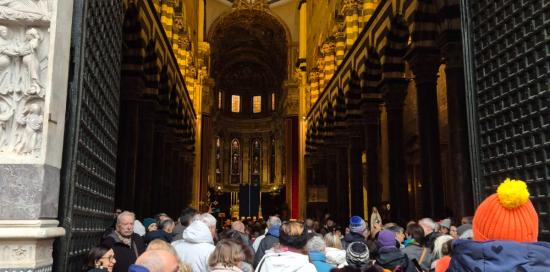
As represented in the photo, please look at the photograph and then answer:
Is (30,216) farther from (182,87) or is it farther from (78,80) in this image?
(182,87)

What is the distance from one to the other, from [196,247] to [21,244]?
1505 millimetres

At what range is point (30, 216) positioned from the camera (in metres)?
4.07

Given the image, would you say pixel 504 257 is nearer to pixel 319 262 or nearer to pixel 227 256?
pixel 227 256

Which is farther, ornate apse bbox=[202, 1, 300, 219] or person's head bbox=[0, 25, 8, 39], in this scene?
ornate apse bbox=[202, 1, 300, 219]

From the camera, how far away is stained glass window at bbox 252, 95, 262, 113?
162 ft

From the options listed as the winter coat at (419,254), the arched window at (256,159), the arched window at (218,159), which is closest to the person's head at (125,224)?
the winter coat at (419,254)

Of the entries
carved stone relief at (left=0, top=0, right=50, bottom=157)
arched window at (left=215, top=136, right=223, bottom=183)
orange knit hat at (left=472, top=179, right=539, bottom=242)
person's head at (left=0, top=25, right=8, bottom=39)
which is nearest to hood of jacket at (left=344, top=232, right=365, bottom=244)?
carved stone relief at (left=0, top=0, right=50, bottom=157)

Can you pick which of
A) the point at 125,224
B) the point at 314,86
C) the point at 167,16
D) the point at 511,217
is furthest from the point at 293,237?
the point at 314,86

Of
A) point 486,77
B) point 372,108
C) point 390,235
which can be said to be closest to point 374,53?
point 372,108

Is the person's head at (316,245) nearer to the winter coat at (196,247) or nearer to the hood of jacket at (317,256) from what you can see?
the hood of jacket at (317,256)

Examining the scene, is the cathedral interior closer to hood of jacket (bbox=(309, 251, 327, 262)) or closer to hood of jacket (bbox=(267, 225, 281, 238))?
hood of jacket (bbox=(267, 225, 281, 238))

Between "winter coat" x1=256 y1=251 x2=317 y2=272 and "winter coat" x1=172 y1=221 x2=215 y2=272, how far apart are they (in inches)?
47.0

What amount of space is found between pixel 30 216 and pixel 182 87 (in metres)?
20.0

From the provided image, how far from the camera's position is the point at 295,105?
35.2 metres
